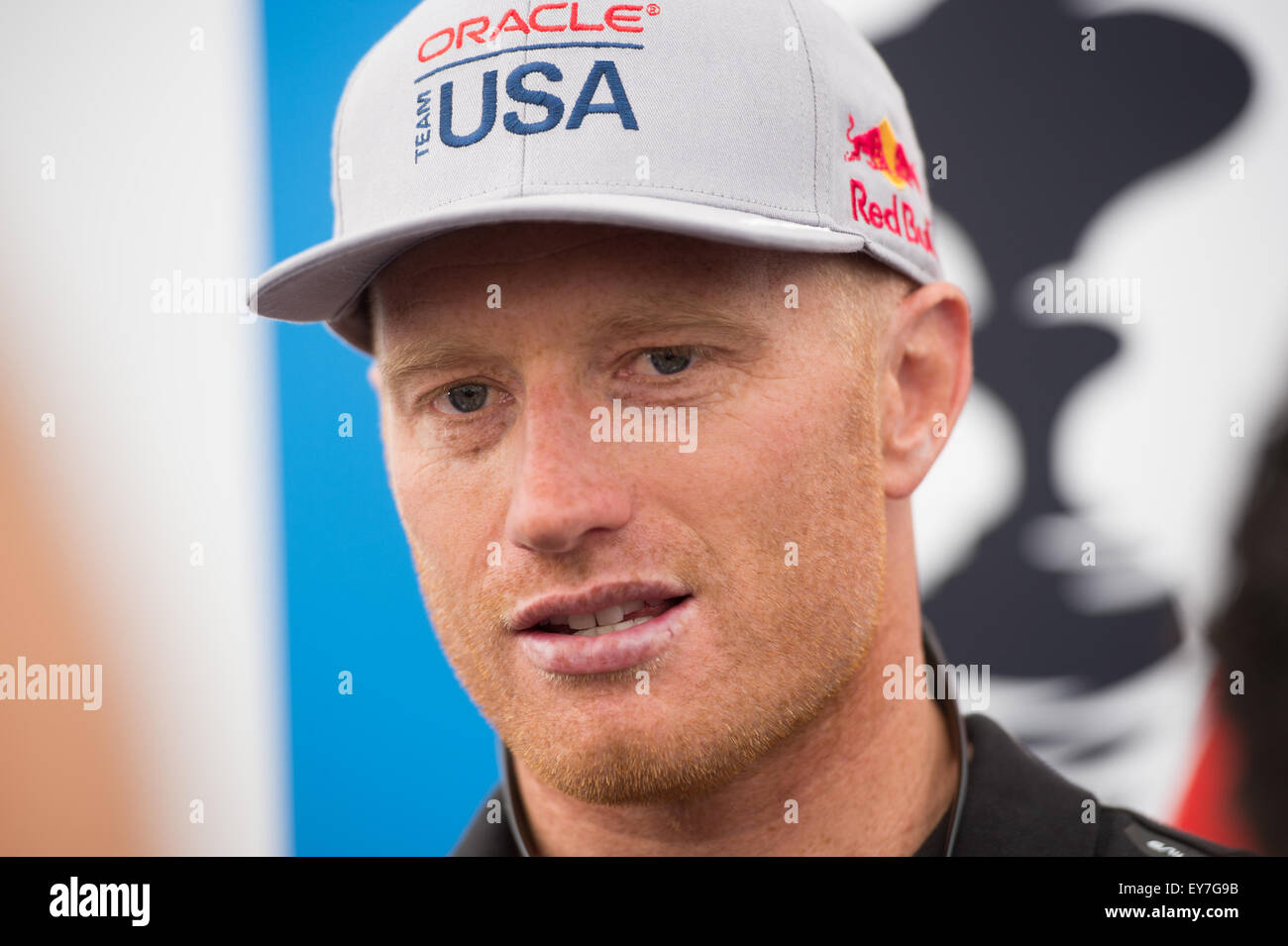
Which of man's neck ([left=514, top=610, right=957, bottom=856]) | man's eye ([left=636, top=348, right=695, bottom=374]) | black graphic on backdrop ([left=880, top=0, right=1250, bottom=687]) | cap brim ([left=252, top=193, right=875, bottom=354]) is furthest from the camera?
black graphic on backdrop ([left=880, top=0, right=1250, bottom=687])

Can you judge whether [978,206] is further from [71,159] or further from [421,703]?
[71,159]

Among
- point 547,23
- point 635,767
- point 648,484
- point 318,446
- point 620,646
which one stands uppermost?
point 547,23

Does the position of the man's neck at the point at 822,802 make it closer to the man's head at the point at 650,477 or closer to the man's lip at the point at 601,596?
the man's head at the point at 650,477

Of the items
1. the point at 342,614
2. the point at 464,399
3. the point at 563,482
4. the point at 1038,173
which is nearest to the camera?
the point at 563,482

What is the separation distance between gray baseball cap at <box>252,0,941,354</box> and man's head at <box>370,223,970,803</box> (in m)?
0.05

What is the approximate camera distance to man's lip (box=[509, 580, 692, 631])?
0.99 meters

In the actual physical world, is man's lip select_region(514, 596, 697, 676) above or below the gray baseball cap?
below

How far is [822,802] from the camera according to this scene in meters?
1.15

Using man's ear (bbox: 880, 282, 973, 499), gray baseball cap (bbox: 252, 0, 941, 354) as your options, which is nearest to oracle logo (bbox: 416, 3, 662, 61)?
gray baseball cap (bbox: 252, 0, 941, 354)

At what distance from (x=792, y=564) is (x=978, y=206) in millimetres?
903

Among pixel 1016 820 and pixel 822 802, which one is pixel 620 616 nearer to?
pixel 822 802

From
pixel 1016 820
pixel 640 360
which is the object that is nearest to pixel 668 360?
pixel 640 360

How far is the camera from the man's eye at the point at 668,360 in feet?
3.39

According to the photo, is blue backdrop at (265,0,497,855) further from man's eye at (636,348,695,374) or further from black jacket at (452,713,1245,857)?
man's eye at (636,348,695,374)
